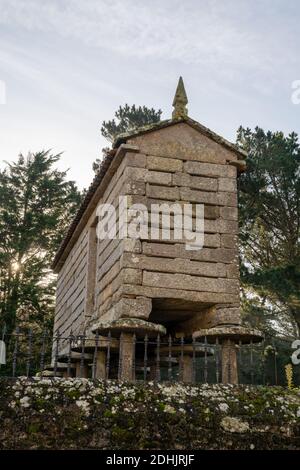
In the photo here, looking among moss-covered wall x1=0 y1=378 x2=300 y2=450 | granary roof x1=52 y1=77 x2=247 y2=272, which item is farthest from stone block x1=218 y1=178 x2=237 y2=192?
moss-covered wall x1=0 y1=378 x2=300 y2=450

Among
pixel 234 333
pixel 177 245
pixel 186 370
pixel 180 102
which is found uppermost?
pixel 180 102

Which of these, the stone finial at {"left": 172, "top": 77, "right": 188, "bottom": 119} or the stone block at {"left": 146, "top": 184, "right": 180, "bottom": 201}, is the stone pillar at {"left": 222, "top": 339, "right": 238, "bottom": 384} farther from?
the stone finial at {"left": 172, "top": 77, "right": 188, "bottom": 119}

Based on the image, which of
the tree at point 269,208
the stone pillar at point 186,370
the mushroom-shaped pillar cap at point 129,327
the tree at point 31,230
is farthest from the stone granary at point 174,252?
the tree at point 31,230

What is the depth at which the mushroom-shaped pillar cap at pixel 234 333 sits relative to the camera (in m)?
7.03

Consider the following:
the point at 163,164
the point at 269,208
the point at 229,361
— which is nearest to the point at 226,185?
the point at 163,164

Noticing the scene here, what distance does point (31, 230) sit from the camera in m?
18.0

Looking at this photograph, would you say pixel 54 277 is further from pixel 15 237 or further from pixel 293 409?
pixel 293 409

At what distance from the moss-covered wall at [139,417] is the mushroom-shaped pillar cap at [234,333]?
353 cm

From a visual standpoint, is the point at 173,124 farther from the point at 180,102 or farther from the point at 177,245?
the point at 177,245

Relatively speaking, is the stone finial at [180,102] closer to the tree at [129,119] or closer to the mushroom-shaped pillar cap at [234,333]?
the mushroom-shaped pillar cap at [234,333]

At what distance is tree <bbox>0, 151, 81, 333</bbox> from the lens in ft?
56.3

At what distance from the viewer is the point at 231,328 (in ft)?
23.2

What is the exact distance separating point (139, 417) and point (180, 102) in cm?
636
